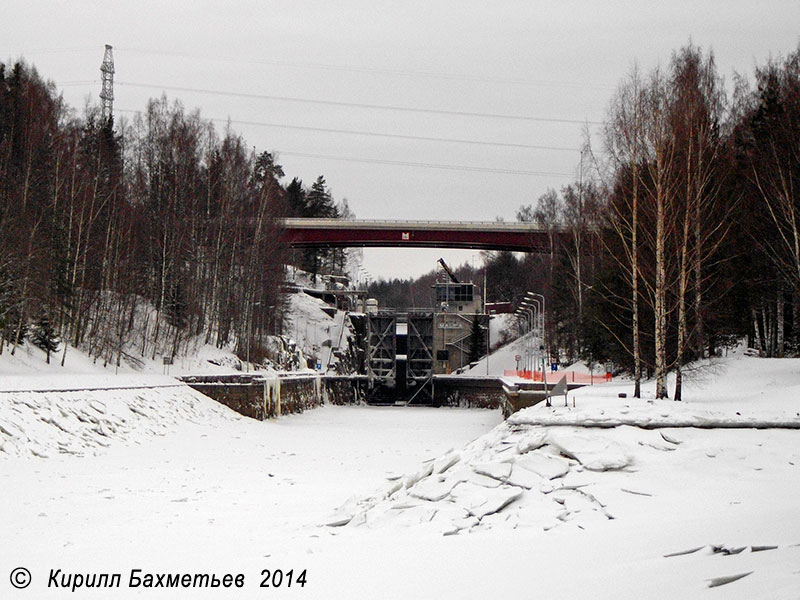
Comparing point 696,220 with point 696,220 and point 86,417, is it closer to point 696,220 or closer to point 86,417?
point 696,220

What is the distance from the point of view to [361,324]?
232ft

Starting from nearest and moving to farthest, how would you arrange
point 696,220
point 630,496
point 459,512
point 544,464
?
point 459,512, point 630,496, point 544,464, point 696,220

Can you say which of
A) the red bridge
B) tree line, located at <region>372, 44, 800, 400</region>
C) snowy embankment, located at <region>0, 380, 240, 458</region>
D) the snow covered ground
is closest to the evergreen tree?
the red bridge

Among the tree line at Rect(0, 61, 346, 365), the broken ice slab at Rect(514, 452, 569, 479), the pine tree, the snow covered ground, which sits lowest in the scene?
the snow covered ground

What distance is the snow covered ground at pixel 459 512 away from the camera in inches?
369

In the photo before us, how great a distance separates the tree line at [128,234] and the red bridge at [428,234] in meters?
12.7

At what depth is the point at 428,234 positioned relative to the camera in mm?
73375

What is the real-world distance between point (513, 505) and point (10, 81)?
45.2 m

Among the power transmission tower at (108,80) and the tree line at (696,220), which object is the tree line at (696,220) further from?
the power transmission tower at (108,80)

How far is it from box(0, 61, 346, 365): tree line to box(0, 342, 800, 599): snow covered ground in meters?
15.2

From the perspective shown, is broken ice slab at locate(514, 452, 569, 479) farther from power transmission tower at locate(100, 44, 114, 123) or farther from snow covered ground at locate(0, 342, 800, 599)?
power transmission tower at locate(100, 44, 114, 123)

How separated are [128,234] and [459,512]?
107 ft

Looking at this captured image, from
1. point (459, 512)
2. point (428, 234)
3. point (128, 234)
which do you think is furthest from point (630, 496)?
point (428, 234)

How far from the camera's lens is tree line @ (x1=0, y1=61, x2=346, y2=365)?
1425 inches
